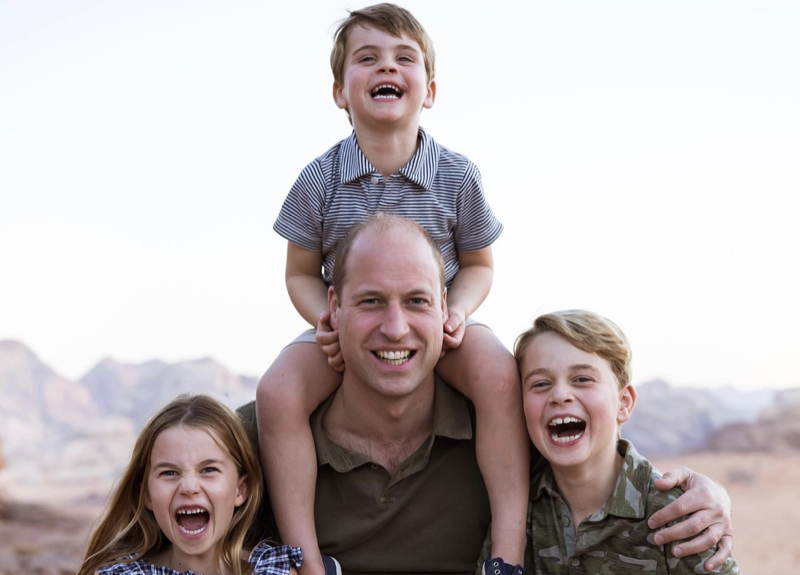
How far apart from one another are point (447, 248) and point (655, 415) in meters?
16.5

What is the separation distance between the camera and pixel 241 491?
3.36 metres

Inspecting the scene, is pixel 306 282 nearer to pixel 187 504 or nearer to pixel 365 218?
pixel 365 218

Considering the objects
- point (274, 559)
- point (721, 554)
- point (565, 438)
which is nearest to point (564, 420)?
point (565, 438)

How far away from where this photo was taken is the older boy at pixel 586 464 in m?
3.23

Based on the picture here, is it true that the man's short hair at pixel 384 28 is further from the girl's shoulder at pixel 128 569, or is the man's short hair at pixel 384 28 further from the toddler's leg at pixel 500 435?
the girl's shoulder at pixel 128 569

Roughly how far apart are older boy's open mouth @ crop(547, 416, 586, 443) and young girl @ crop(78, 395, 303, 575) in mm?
1035

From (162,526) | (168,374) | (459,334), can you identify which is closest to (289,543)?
(162,526)

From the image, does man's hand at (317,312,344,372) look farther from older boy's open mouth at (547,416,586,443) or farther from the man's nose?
older boy's open mouth at (547,416,586,443)

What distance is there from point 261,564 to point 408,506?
2.20 feet

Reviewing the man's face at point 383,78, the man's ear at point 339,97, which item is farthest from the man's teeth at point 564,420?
the man's ear at point 339,97

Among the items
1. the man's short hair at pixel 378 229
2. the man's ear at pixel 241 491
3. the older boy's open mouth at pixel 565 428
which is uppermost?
the man's short hair at pixel 378 229

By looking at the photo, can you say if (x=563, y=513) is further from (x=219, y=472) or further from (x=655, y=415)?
(x=655, y=415)

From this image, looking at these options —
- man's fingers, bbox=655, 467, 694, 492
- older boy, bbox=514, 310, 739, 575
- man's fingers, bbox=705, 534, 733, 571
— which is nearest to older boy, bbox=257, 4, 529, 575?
older boy, bbox=514, 310, 739, 575

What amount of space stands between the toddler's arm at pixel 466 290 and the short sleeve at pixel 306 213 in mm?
636
